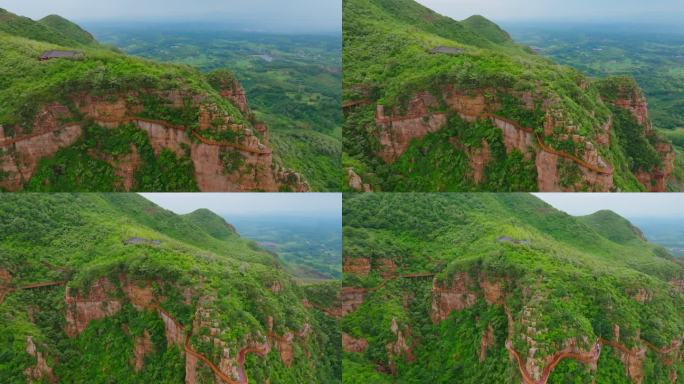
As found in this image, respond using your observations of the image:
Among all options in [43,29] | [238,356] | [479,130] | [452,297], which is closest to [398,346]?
[452,297]

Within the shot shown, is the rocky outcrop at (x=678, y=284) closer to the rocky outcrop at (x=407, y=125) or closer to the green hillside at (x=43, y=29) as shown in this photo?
the rocky outcrop at (x=407, y=125)

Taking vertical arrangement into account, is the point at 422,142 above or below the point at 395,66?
below

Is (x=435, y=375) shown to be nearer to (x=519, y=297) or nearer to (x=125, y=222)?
(x=519, y=297)

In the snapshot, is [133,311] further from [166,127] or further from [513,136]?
[513,136]

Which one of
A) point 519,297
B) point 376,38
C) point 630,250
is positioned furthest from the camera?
point 630,250

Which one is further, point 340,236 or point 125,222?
point 125,222

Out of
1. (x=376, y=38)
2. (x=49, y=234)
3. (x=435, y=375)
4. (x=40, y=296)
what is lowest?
(x=435, y=375)

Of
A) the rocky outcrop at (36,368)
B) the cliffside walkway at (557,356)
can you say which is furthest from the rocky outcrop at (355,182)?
the rocky outcrop at (36,368)

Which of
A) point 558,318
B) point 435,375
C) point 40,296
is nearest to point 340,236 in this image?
point 435,375
